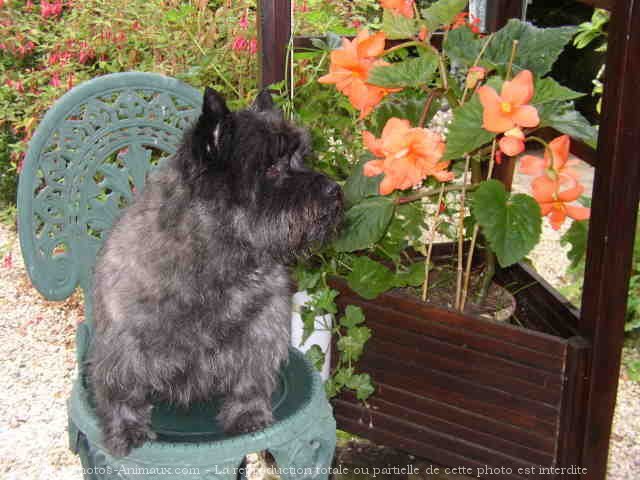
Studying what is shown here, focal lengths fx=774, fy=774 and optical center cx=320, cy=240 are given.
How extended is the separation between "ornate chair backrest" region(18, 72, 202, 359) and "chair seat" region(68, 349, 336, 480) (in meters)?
0.31

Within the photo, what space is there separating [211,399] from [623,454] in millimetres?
1822

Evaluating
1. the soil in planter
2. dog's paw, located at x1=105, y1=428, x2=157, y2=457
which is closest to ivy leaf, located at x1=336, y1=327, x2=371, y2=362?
the soil in planter

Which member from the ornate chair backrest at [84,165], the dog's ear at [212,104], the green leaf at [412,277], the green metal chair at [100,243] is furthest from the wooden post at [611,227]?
the ornate chair backrest at [84,165]

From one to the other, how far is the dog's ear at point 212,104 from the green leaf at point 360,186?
748 mm

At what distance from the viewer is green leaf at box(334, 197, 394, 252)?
7.57 ft

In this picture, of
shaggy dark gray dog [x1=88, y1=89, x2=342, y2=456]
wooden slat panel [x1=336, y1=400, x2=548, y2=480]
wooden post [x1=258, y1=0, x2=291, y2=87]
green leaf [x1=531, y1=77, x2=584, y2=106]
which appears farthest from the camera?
wooden slat panel [x1=336, y1=400, x2=548, y2=480]

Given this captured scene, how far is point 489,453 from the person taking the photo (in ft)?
8.05

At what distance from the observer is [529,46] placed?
2.15 m

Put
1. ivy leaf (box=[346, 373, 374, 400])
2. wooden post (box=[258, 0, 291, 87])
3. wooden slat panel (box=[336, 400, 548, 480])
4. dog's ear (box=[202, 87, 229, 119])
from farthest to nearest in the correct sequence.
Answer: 1. ivy leaf (box=[346, 373, 374, 400])
2. wooden slat panel (box=[336, 400, 548, 480])
3. wooden post (box=[258, 0, 291, 87])
4. dog's ear (box=[202, 87, 229, 119])

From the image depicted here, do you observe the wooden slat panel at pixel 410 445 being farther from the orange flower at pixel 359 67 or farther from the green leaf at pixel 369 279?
the orange flower at pixel 359 67

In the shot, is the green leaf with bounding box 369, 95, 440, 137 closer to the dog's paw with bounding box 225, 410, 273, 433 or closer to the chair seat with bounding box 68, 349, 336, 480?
the chair seat with bounding box 68, 349, 336, 480

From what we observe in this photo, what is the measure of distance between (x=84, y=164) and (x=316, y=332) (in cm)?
97

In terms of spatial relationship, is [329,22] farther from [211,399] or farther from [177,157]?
[211,399]

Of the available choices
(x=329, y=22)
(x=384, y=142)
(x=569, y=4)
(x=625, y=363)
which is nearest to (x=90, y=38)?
(x=329, y=22)
